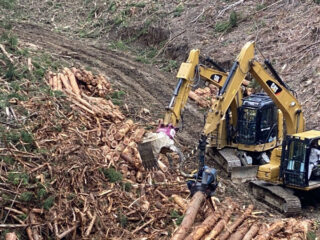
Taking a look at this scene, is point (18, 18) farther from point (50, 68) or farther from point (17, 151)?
point (17, 151)

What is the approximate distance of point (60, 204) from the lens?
11312 mm

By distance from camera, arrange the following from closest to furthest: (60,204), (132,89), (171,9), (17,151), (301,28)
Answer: (60,204), (17,151), (132,89), (301,28), (171,9)

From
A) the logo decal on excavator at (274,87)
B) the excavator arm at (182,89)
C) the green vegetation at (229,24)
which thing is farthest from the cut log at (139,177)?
the green vegetation at (229,24)

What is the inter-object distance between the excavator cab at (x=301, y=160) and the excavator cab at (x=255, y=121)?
2.51 meters

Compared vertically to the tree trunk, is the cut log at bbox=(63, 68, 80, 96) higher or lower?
higher

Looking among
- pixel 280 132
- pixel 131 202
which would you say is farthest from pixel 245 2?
pixel 131 202

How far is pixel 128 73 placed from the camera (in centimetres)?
2378

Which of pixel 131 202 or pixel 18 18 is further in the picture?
pixel 18 18

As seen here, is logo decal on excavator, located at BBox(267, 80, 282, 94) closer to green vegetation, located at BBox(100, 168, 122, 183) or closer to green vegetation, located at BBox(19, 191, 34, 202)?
green vegetation, located at BBox(100, 168, 122, 183)

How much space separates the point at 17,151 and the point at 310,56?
14.4 meters

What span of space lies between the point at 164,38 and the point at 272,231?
18932mm

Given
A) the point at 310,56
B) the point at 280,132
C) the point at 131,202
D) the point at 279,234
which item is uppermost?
the point at 310,56

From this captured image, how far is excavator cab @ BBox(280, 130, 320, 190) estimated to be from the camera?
13828 millimetres

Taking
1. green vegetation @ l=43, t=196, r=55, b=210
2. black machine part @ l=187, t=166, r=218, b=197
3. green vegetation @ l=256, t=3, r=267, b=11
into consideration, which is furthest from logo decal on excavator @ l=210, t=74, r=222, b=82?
green vegetation @ l=256, t=3, r=267, b=11
